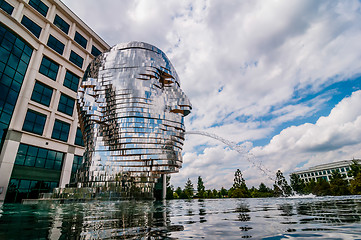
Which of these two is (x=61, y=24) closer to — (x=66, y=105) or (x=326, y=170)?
(x=66, y=105)

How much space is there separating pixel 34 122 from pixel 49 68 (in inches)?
264

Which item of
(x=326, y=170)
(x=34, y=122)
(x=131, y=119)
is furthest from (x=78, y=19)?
(x=326, y=170)

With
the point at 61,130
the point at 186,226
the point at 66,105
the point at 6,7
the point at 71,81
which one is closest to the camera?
the point at 186,226

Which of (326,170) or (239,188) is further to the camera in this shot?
(326,170)

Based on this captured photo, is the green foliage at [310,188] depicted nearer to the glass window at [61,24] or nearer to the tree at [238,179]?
the tree at [238,179]

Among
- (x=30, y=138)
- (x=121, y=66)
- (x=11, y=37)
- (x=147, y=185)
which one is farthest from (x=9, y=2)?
(x=147, y=185)

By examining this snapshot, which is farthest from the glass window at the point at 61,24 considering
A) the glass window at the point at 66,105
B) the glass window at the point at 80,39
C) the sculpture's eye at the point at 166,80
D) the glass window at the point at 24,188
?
the sculpture's eye at the point at 166,80

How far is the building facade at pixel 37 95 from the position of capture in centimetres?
1723

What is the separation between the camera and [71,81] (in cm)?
2439

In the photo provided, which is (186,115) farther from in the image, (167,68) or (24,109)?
(24,109)

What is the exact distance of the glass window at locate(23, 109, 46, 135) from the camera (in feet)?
62.6

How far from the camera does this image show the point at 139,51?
372 inches

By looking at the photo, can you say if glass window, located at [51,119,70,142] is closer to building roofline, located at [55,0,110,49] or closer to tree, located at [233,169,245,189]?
building roofline, located at [55,0,110,49]

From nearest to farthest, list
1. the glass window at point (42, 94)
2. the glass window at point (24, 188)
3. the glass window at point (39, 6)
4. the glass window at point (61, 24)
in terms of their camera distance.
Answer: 1. the glass window at point (24, 188)
2. the glass window at point (42, 94)
3. the glass window at point (39, 6)
4. the glass window at point (61, 24)
